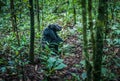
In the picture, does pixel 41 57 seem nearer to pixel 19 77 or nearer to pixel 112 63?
pixel 19 77

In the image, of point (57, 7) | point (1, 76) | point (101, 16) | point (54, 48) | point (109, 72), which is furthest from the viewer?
point (57, 7)

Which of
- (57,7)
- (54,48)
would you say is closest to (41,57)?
(54,48)

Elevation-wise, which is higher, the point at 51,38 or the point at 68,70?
the point at 51,38

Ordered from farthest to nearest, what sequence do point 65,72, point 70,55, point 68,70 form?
point 70,55, point 68,70, point 65,72

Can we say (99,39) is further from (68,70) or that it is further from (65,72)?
(68,70)

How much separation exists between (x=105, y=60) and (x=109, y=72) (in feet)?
3.76

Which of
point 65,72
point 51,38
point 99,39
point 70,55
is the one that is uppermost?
point 99,39

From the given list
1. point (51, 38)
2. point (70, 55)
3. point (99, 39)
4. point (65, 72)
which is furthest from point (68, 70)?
point (99, 39)

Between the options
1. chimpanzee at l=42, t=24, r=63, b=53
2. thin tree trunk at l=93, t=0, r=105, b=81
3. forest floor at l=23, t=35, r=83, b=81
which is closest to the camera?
thin tree trunk at l=93, t=0, r=105, b=81

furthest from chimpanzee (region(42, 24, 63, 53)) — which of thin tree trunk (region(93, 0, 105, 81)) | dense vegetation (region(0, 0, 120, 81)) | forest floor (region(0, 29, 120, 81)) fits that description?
thin tree trunk (region(93, 0, 105, 81))

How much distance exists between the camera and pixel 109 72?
8.06m

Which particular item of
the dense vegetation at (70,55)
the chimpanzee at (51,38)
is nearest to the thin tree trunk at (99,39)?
the dense vegetation at (70,55)

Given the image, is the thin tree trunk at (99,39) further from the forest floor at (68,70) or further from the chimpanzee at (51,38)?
the chimpanzee at (51,38)

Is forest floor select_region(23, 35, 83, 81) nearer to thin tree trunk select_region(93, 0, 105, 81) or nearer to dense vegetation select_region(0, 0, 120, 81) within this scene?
dense vegetation select_region(0, 0, 120, 81)
